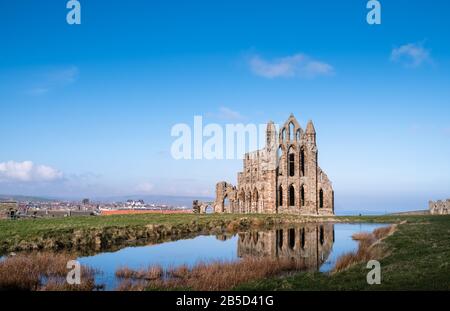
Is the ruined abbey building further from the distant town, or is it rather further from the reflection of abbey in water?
the reflection of abbey in water

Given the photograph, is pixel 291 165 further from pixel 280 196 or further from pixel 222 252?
pixel 222 252

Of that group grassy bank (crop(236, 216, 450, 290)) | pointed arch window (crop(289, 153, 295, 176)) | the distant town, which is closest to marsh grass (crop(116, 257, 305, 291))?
grassy bank (crop(236, 216, 450, 290))

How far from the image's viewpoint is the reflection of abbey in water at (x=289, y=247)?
74.1 feet

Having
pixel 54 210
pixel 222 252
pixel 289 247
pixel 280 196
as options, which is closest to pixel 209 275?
pixel 222 252

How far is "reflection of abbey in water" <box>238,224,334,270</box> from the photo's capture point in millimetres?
22594

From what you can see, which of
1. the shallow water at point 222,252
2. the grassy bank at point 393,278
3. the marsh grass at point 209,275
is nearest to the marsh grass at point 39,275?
the shallow water at point 222,252

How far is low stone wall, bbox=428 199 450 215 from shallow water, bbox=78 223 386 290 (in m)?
43.8

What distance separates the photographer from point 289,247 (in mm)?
27781

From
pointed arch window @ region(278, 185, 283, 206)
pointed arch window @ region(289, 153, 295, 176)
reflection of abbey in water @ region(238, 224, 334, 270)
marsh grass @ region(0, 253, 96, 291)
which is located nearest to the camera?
marsh grass @ region(0, 253, 96, 291)

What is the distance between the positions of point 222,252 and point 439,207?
193 ft

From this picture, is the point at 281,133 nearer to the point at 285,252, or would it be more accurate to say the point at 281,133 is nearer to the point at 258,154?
the point at 258,154

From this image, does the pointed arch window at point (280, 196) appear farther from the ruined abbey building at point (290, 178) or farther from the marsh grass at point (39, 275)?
the marsh grass at point (39, 275)

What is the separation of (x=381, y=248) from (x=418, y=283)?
1006 cm
